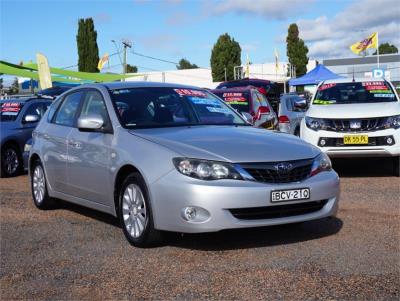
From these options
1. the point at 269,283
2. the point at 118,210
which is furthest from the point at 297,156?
the point at 118,210

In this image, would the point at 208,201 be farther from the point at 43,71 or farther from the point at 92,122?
the point at 43,71

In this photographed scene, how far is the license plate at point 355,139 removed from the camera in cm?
921

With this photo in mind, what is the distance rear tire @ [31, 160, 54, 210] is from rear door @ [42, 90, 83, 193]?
0.86 feet

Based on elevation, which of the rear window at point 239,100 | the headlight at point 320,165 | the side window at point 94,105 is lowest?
the headlight at point 320,165

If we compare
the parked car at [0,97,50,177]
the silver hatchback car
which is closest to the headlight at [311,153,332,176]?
the silver hatchback car

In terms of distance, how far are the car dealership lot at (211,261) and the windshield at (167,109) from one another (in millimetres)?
1195

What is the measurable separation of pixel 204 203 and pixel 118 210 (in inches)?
48.1

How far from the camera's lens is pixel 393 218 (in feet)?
21.1

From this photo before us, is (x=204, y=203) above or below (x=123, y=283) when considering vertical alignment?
above

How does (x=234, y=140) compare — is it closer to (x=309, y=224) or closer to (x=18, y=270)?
(x=309, y=224)

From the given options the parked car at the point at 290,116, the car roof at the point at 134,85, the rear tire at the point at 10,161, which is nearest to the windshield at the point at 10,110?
the rear tire at the point at 10,161

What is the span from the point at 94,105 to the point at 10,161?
19.2 ft

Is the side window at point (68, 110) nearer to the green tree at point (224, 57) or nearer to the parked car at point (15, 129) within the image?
the parked car at point (15, 129)

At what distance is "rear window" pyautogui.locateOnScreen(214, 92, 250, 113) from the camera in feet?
38.4
